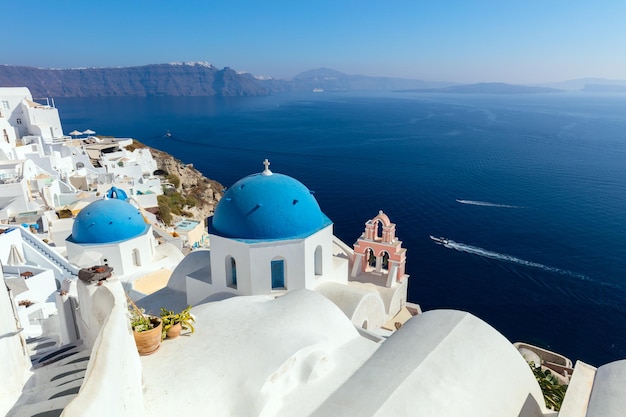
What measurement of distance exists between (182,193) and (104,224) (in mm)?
34600

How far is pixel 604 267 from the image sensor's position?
114 ft

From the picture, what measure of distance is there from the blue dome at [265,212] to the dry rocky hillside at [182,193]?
82.6 feet

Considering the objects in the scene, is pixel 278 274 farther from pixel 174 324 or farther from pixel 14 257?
pixel 14 257

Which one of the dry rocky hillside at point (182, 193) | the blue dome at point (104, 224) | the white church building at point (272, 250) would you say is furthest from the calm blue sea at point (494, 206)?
the blue dome at point (104, 224)

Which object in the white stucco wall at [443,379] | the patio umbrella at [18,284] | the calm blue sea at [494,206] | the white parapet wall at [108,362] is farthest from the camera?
the calm blue sea at [494,206]

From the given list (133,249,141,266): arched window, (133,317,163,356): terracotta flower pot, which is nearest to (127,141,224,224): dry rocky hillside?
(133,249,141,266): arched window

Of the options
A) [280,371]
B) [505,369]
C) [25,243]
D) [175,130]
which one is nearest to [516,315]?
[505,369]

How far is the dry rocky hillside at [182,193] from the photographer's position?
40409 mm

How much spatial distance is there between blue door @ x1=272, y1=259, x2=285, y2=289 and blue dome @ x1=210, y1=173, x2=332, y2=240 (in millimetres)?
983

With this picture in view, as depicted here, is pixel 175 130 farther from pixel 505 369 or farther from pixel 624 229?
pixel 505 369

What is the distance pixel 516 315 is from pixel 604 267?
1240 cm

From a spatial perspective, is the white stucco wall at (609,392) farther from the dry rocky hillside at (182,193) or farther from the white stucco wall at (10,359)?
the dry rocky hillside at (182,193)

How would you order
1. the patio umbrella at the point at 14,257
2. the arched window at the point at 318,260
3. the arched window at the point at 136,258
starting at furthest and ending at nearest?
the arched window at the point at 136,258 < the patio umbrella at the point at 14,257 < the arched window at the point at 318,260

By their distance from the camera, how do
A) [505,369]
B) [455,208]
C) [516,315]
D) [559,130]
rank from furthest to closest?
[559,130], [455,208], [516,315], [505,369]
